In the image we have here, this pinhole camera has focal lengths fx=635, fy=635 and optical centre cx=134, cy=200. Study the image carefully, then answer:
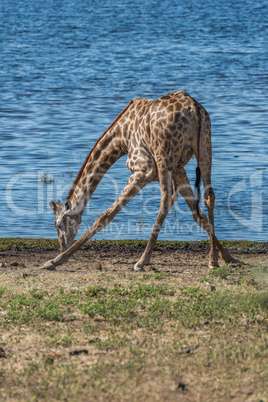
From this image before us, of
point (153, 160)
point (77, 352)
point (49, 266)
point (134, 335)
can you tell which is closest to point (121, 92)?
point (153, 160)

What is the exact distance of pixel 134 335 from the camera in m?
5.35

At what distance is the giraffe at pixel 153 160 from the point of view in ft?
25.1

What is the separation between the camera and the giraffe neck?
8.49 metres

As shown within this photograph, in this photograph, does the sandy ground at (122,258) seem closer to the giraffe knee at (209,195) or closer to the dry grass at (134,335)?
the dry grass at (134,335)

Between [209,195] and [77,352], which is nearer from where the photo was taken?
[77,352]

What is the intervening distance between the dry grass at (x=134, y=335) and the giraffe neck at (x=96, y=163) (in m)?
1.24

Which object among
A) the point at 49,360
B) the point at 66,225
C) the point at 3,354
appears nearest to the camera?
the point at 49,360

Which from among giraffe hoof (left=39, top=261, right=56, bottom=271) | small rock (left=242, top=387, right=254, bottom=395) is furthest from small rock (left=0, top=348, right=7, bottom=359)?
giraffe hoof (left=39, top=261, right=56, bottom=271)

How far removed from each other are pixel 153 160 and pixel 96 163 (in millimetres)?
935

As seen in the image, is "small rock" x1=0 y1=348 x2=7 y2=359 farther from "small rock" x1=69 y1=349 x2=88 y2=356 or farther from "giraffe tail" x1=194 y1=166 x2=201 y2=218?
"giraffe tail" x1=194 y1=166 x2=201 y2=218

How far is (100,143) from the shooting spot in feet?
27.9

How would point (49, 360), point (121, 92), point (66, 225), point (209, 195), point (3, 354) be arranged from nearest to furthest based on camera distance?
point (49, 360) < point (3, 354) < point (209, 195) < point (66, 225) < point (121, 92)

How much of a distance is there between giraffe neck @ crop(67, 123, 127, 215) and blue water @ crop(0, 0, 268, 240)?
73.4 inches

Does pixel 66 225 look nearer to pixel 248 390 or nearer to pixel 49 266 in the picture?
pixel 49 266
